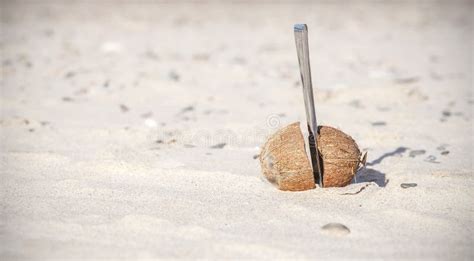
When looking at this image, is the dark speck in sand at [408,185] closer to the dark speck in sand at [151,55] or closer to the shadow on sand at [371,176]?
the shadow on sand at [371,176]

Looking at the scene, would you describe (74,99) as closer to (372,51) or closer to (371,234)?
(371,234)

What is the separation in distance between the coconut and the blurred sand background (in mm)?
89

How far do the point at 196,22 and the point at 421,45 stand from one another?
4.64m

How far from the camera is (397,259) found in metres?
2.55

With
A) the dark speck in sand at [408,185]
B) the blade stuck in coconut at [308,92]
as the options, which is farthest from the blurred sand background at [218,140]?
the blade stuck in coconut at [308,92]

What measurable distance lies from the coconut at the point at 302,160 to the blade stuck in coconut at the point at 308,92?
49 millimetres

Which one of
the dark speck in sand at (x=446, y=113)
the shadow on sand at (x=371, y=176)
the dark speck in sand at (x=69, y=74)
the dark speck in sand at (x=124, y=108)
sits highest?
the dark speck in sand at (x=69, y=74)

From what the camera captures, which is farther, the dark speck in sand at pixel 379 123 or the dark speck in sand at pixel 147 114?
the dark speck in sand at pixel 147 114

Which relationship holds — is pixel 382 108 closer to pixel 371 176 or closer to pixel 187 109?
pixel 187 109

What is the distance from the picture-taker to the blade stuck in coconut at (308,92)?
2908mm

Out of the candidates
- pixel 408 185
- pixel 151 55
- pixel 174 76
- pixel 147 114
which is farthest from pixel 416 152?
pixel 151 55

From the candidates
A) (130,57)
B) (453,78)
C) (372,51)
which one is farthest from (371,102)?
(130,57)

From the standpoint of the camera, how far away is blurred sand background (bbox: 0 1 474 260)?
9.06 ft

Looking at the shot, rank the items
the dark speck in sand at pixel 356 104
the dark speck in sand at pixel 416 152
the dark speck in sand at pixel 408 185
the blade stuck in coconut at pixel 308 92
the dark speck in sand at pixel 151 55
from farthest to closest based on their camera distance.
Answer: the dark speck in sand at pixel 151 55, the dark speck in sand at pixel 356 104, the dark speck in sand at pixel 416 152, the dark speck in sand at pixel 408 185, the blade stuck in coconut at pixel 308 92
